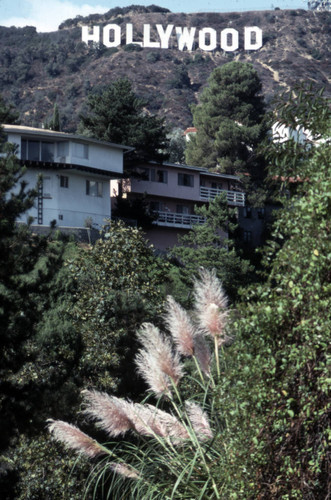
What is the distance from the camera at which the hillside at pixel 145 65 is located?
154 m

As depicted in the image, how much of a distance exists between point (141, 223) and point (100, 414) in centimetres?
5411

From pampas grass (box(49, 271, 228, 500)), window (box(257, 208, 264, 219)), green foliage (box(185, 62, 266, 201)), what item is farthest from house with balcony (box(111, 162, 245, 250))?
pampas grass (box(49, 271, 228, 500))

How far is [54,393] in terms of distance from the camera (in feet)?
75.1

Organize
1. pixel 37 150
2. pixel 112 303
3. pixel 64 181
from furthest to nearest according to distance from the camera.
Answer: pixel 37 150, pixel 64 181, pixel 112 303

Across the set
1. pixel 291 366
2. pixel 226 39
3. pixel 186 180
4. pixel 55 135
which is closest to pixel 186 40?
pixel 226 39

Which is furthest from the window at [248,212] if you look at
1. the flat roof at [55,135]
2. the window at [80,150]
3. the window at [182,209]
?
the window at [80,150]

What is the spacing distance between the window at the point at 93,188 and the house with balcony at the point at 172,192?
4369 millimetres

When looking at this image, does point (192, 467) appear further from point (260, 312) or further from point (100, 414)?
point (260, 312)

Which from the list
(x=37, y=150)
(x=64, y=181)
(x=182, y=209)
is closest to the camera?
(x=64, y=181)

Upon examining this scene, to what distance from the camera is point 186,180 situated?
7394cm

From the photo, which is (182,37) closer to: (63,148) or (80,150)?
(80,150)

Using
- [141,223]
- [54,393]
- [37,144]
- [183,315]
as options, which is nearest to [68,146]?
[37,144]

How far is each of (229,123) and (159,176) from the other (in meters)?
12.1

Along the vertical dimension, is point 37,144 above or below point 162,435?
above
